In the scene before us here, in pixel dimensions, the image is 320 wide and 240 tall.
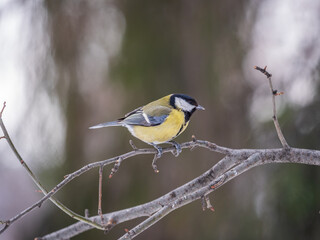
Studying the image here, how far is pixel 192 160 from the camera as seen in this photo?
1.86 metres

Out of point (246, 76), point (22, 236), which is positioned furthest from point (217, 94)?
point (22, 236)

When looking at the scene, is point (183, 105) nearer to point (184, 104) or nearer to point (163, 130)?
point (184, 104)

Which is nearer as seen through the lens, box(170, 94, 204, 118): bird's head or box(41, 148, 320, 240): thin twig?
box(41, 148, 320, 240): thin twig

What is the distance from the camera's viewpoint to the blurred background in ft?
5.70

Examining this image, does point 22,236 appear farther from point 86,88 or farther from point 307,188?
point 307,188

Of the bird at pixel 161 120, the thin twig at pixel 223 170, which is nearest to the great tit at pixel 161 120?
the bird at pixel 161 120

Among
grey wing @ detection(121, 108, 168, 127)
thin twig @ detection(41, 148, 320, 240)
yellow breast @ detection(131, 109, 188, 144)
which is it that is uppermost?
grey wing @ detection(121, 108, 168, 127)

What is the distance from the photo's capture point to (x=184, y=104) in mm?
1339

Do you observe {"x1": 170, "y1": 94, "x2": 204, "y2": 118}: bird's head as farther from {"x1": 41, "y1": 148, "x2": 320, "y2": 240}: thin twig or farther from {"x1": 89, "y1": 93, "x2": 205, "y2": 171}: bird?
{"x1": 41, "y1": 148, "x2": 320, "y2": 240}: thin twig

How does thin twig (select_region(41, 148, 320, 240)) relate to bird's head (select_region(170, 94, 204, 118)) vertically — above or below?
below

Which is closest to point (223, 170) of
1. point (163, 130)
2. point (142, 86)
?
point (163, 130)

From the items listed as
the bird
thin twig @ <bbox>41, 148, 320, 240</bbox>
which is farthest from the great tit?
thin twig @ <bbox>41, 148, 320, 240</bbox>

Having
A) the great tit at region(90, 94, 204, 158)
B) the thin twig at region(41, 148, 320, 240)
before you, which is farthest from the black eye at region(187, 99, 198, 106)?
the thin twig at region(41, 148, 320, 240)

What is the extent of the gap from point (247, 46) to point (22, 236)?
1760 millimetres
